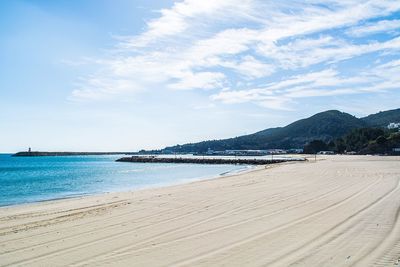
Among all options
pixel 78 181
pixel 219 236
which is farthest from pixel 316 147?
pixel 219 236

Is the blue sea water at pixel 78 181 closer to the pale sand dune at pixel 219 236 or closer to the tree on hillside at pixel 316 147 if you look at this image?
the pale sand dune at pixel 219 236

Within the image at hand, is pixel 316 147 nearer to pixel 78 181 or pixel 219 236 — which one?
pixel 78 181

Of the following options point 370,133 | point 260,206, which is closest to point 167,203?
point 260,206

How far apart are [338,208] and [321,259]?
5945 mm

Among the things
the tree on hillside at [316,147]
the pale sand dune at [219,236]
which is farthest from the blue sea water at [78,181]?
the tree on hillside at [316,147]

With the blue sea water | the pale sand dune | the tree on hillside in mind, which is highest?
Answer: the tree on hillside

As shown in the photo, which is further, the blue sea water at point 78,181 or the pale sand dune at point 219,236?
the blue sea water at point 78,181

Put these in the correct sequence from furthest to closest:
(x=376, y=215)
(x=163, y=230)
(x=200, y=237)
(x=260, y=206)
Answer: (x=260, y=206), (x=376, y=215), (x=163, y=230), (x=200, y=237)

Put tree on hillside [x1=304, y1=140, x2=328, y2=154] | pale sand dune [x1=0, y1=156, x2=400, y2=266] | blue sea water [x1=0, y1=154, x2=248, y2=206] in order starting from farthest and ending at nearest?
tree on hillside [x1=304, y1=140, x2=328, y2=154] → blue sea water [x1=0, y1=154, x2=248, y2=206] → pale sand dune [x1=0, y1=156, x2=400, y2=266]

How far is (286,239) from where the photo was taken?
320 inches

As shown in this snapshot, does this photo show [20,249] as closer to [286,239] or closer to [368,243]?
[286,239]

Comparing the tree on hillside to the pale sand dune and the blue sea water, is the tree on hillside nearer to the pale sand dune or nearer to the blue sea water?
the blue sea water

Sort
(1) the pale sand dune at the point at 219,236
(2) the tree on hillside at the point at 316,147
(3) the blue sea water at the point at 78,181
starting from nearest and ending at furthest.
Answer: (1) the pale sand dune at the point at 219,236 → (3) the blue sea water at the point at 78,181 → (2) the tree on hillside at the point at 316,147

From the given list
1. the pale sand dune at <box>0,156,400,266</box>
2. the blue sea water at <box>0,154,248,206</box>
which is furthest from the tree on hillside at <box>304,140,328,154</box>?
the pale sand dune at <box>0,156,400,266</box>
